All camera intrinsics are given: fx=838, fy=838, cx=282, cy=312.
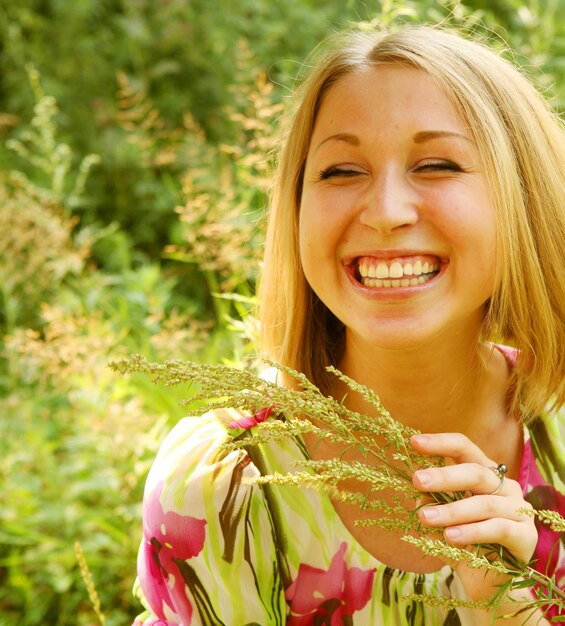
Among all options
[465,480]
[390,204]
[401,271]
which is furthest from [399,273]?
[465,480]

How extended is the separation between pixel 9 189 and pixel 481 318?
3330 millimetres

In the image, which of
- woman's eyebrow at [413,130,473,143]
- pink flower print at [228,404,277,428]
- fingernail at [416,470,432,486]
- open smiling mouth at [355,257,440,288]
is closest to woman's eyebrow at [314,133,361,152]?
woman's eyebrow at [413,130,473,143]

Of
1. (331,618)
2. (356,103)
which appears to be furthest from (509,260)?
(331,618)

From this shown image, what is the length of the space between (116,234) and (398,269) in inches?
120

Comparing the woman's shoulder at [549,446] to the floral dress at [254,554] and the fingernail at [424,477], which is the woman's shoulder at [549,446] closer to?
the floral dress at [254,554]

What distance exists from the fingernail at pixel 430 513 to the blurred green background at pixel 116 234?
117cm

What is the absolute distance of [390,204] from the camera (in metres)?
1.46

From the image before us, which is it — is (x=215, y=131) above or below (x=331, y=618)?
above

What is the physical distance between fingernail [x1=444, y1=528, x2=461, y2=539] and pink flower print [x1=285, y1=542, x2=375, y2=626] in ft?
1.95

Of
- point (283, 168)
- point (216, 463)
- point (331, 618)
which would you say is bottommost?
point (331, 618)

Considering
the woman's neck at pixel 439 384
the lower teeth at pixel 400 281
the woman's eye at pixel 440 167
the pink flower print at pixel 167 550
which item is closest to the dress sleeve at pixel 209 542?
the pink flower print at pixel 167 550

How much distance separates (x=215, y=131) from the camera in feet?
16.4

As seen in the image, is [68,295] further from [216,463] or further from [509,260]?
[509,260]

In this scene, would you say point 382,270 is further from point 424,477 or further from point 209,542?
point 209,542
